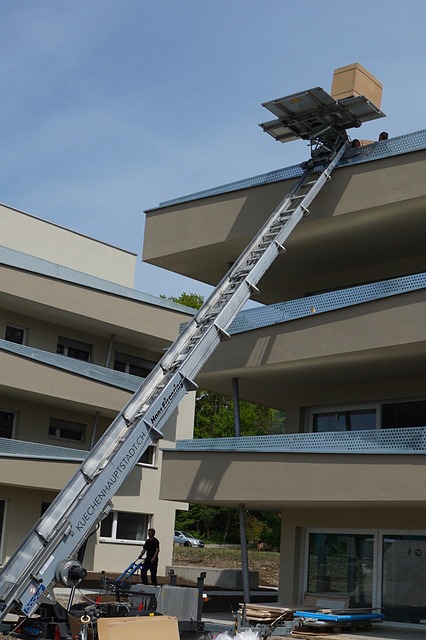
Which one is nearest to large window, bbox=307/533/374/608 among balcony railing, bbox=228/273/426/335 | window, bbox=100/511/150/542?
balcony railing, bbox=228/273/426/335

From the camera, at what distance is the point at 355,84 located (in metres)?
22.5

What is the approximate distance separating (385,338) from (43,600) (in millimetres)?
10288

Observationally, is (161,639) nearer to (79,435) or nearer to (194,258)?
(194,258)

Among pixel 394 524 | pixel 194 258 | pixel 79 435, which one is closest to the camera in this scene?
pixel 394 524

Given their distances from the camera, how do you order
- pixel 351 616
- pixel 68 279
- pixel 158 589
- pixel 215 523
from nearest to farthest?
pixel 158 589, pixel 351 616, pixel 68 279, pixel 215 523

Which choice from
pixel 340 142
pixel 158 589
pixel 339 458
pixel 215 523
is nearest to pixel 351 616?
pixel 339 458

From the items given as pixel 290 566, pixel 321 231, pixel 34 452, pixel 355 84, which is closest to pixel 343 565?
pixel 290 566

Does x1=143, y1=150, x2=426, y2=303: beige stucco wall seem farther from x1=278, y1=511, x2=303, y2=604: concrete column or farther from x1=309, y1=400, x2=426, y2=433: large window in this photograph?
x1=278, y1=511, x2=303, y2=604: concrete column

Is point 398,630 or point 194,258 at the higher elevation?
point 194,258

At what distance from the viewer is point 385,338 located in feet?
68.3

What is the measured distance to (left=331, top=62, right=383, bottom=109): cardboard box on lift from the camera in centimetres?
2258

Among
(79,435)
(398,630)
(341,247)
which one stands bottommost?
(398,630)

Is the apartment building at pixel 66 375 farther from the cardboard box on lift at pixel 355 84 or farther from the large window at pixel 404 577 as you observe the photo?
the cardboard box on lift at pixel 355 84

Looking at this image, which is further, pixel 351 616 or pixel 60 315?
pixel 60 315
